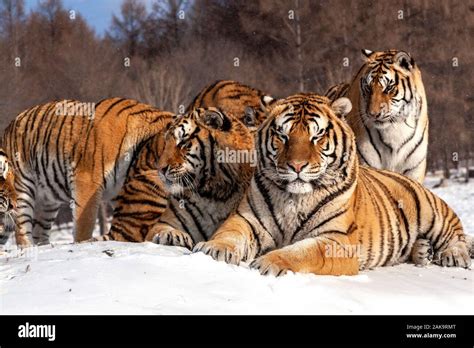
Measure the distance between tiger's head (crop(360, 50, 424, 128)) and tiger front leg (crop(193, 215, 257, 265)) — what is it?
7.14 feet

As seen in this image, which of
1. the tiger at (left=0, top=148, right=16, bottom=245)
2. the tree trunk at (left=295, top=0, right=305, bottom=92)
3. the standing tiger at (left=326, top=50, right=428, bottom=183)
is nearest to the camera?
the tiger at (left=0, top=148, right=16, bottom=245)

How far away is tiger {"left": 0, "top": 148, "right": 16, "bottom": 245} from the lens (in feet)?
19.5

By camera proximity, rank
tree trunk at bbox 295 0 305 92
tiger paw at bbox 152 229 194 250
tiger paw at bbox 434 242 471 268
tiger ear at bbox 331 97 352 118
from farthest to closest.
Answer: tree trunk at bbox 295 0 305 92, tiger paw at bbox 434 242 471 268, tiger paw at bbox 152 229 194 250, tiger ear at bbox 331 97 352 118

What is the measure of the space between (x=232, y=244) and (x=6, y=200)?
261cm

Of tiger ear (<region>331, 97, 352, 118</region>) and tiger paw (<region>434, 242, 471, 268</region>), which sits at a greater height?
tiger ear (<region>331, 97, 352, 118</region>)

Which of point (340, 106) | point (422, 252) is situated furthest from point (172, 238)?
point (422, 252)

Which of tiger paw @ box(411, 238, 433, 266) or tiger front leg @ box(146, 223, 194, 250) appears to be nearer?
tiger front leg @ box(146, 223, 194, 250)

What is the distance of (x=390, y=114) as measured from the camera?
20.0 ft

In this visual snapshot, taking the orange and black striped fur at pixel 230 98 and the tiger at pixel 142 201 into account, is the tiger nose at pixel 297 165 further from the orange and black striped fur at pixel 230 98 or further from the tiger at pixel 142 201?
the orange and black striped fur at pixel 230 98

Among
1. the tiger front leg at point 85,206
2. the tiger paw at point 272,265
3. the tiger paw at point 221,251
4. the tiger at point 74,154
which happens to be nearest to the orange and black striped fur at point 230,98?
the tiger at point 74,154

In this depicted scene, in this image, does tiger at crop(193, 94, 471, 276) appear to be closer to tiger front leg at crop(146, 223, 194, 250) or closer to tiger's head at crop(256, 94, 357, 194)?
tiger's head at crop(256, 94, 357, 194)

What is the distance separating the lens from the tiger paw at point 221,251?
379 centimetres

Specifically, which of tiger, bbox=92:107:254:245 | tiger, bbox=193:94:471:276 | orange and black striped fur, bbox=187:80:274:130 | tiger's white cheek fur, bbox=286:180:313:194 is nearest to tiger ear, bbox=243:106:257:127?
tiger, bbox=92:107:254:245

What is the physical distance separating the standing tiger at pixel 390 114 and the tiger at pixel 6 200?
2.57 meters
